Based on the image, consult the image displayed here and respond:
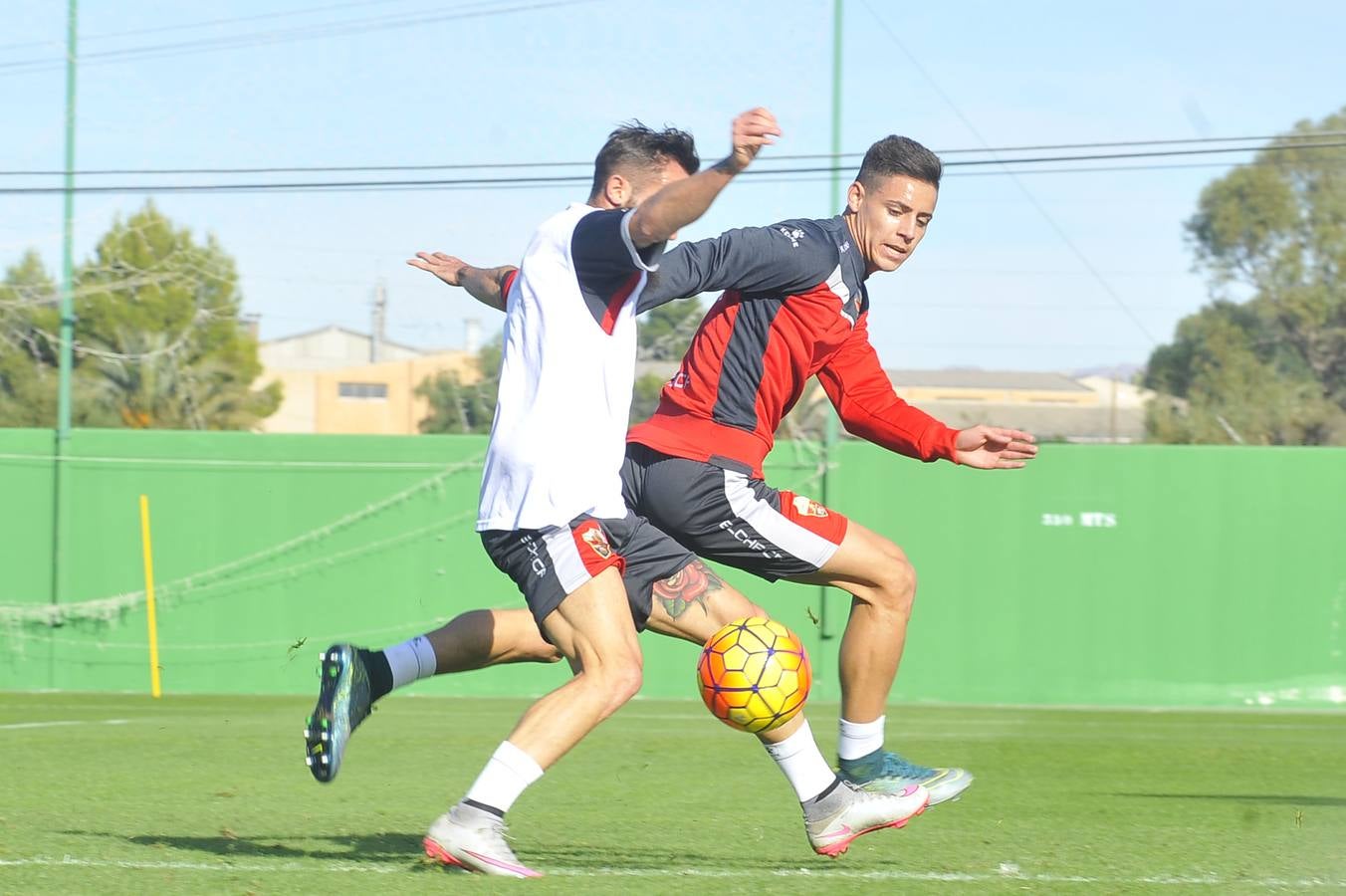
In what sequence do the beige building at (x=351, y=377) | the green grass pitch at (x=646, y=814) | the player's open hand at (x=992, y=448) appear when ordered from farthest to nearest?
the beige building at (x=351, y=377) → the player's open hand at (x=992, y=448) → the green grass pitch at (x=646, y=814)

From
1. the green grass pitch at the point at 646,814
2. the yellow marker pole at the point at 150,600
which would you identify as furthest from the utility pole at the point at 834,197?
the yellow marker pole at the point at 150,600

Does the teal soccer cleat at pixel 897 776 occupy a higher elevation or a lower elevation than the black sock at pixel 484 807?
lower

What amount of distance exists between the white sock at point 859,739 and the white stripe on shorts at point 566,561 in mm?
1279

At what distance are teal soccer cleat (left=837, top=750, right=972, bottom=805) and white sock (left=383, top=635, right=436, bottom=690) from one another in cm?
138

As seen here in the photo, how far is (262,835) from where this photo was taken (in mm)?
5457

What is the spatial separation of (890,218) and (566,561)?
179cm

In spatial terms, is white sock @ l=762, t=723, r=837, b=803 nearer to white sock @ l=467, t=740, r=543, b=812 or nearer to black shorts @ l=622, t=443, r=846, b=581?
black shorts @ l=622, t=443, r=846, b=581

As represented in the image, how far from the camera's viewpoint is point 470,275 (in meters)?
5.59

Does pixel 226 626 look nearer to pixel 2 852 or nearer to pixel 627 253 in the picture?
pixel 2 852

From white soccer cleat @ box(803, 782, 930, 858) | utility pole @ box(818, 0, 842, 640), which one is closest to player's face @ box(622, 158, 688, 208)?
white soccer cleat @ box(803, 782, 930, 858)

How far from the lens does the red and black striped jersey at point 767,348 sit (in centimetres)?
516

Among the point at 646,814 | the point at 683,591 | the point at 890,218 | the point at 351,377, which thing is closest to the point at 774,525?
the point at 683,591

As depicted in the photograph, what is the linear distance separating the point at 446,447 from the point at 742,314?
10540 mm

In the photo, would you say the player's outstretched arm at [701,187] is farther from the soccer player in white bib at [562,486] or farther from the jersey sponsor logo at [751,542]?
the jersey sponsor logo at [751,542]
